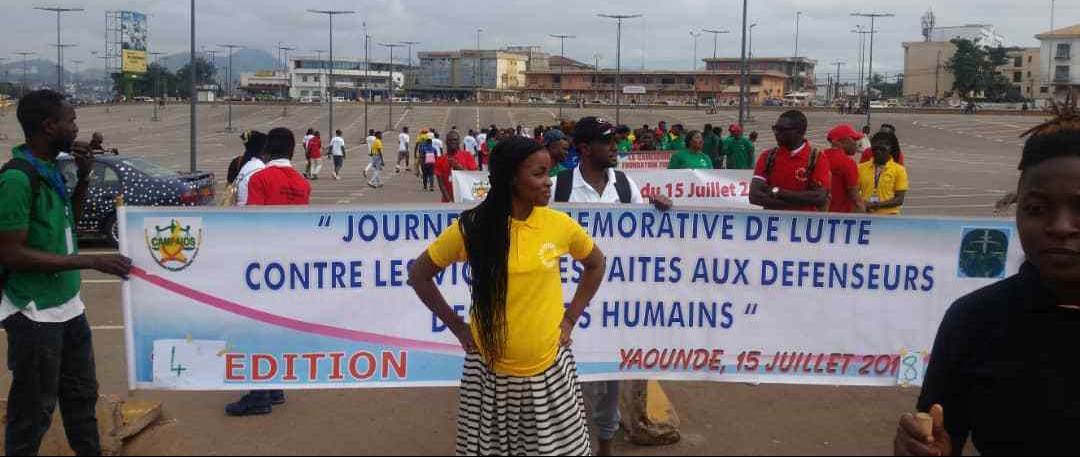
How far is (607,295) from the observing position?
16.9ft

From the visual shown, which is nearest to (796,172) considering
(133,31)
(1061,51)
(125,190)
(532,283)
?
(532,283)

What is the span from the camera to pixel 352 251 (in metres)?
4.95

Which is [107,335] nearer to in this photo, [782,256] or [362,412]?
[362,412]

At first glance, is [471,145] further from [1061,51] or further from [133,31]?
[1061,51]

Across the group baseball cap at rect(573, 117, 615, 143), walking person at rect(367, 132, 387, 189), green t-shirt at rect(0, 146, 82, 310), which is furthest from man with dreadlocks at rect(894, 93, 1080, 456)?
walking person at rect(367, 132, 387, 189)

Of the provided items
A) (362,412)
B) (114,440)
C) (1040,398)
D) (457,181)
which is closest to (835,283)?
(362,412)

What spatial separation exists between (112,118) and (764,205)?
7581cm

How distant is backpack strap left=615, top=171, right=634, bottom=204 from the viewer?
209 inches

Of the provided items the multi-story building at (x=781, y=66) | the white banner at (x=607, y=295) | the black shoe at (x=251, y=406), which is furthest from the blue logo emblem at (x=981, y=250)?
the multi-story building at (x=781, y=66)

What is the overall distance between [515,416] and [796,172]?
3740 millimetres

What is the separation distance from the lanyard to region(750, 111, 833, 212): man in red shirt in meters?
4.26

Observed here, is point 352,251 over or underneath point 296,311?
over

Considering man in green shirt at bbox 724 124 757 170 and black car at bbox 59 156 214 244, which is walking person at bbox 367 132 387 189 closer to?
black car at bbox 59 156 214 244

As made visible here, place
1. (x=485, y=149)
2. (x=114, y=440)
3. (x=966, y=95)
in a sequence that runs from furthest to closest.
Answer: (x=966, y=95) → (x=485, y=149) → (x=114, y=440)
